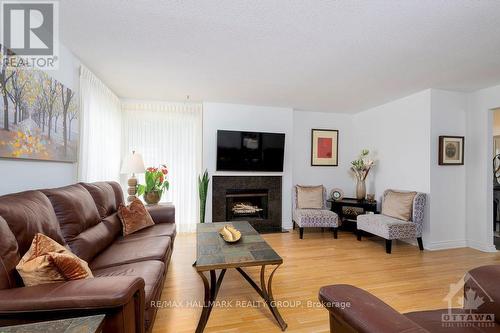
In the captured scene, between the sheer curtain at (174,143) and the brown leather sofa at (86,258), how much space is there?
5.60ft

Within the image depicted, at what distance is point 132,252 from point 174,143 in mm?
2547

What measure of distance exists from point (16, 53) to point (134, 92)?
1985 mm

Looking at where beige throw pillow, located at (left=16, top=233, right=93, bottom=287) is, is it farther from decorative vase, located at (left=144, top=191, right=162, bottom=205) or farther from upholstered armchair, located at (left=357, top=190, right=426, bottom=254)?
upholstered armchair, located at (left=357, top=190, right=426, bottom=254)

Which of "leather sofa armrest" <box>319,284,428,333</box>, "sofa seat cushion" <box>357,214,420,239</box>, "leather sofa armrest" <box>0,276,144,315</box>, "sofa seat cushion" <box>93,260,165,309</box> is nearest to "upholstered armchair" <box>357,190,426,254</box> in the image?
"sofa seat cushion" <box>357,214,420,239</box>

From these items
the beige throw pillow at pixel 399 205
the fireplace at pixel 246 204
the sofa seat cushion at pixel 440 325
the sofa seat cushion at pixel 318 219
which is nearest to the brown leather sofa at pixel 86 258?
the sofa seat cushion at pixel 440 325

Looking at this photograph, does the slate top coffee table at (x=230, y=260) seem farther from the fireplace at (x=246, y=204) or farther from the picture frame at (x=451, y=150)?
the picture frame at (x=451, y=150)

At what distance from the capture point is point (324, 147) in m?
4.75

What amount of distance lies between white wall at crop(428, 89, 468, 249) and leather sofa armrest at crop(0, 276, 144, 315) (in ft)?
13.0

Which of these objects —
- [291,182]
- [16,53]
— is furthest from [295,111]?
[16,53]

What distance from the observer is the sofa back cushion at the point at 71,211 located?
1.60 metres

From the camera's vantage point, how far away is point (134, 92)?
3.61 metres

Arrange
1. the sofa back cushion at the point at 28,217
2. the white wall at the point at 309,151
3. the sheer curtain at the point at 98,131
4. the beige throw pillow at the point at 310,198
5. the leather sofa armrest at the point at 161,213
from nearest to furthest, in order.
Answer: the sofa back cushion at the point at 28,217
the sheer curtain at the point at 98,131
the leather sofa armrest at the point at 161,213
the beige throw pillow at the point at 310,198
the white wall at the point at 309,151

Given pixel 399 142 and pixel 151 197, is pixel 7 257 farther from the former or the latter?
pixel 399 142

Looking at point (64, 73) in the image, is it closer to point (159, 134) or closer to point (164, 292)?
point (159, 134)
